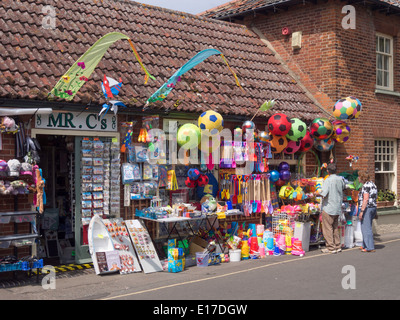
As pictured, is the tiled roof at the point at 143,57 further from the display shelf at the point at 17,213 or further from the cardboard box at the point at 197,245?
the cardboard box at the point at 197,245

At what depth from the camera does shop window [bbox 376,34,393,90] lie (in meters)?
15.9

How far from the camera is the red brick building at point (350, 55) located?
14.5 metres

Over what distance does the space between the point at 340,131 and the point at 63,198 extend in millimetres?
7212

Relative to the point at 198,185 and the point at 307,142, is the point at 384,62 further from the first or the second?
the point at 198,185

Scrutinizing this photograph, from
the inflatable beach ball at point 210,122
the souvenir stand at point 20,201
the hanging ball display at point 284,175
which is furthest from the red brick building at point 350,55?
the souvenir stand at point 20,201

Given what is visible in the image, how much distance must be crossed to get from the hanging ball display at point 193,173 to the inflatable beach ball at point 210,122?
0.88m

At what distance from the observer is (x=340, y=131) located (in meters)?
13.3

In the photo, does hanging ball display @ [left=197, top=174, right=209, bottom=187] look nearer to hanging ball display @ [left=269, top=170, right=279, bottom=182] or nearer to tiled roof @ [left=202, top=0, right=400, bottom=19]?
hanging ball display @ [left=269, top=170, right=279, bottom=182]

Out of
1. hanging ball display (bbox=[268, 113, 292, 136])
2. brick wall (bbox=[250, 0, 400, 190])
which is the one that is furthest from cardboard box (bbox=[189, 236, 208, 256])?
brick wall (bbox=[250, 0, 400, 190])

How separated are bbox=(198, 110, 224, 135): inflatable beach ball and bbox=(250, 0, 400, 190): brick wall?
4980 mm

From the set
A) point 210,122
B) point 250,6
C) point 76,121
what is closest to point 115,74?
point 76,121

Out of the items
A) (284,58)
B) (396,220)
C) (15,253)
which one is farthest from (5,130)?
(396,220)
